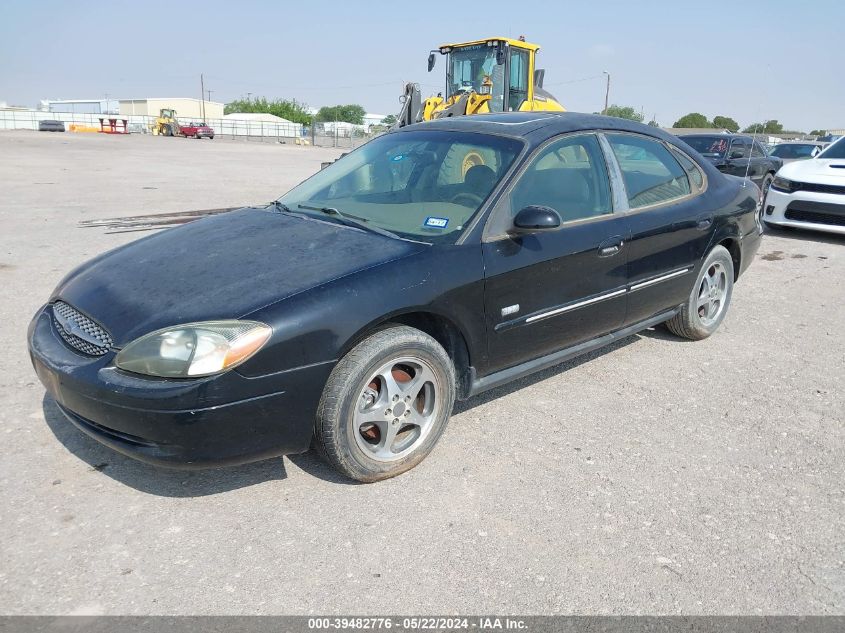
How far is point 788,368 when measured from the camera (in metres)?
4.58

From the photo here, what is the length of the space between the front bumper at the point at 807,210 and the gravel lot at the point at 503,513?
5261 mm

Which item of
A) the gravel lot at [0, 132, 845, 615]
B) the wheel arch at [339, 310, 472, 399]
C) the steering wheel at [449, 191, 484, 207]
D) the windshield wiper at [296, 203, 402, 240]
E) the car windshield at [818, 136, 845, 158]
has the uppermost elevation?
the car windshield at [818, 136, 845, 158]

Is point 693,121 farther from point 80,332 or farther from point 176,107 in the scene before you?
point 176,107

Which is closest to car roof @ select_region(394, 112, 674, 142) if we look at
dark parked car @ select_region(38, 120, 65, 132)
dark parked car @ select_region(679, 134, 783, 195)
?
dark parked car @ select_region(679, 134, 783, 195)

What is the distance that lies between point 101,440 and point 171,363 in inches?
19.8

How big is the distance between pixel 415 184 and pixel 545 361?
123 centimetres

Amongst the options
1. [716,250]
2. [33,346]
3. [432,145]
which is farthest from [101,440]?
[716,250]

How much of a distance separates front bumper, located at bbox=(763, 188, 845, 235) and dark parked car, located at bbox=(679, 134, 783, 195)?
52.3 inches

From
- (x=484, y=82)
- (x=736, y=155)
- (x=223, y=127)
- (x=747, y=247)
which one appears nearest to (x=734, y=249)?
(x=747, y=247)

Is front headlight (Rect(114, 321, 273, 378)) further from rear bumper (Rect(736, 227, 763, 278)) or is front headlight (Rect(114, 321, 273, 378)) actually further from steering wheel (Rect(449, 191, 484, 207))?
rear bumper (Rect(736, 227, 763, 278))

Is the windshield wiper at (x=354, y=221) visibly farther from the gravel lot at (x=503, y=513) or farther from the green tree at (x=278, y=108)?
the green tree at (x=278, y=108)

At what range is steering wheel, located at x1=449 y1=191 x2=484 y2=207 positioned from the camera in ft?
11.3

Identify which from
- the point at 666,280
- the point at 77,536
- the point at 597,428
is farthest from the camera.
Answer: the point at 666,280

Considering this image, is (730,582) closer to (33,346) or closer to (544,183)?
(544,183)
